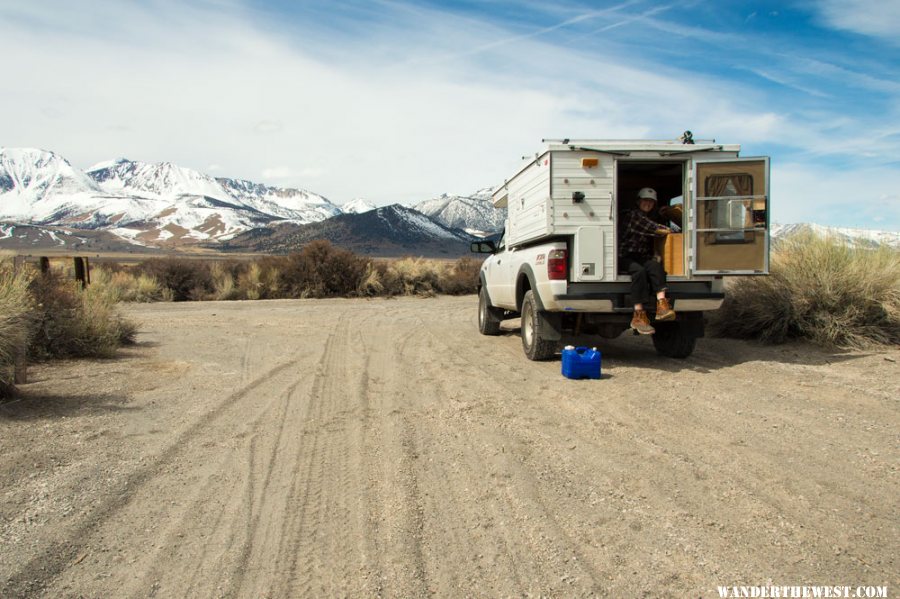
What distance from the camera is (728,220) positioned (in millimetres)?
8070

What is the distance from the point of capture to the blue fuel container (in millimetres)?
7750

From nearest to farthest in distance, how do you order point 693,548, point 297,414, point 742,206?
point 693,548, point 297,414, point 742,206

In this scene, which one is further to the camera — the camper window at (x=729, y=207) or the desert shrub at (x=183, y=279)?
the desert shrub at (x=183, y=279)

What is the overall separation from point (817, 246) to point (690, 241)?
3.63 meters

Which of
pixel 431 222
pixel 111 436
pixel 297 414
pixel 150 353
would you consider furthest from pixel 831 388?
pixel 431 222

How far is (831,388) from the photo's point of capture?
6938 mm

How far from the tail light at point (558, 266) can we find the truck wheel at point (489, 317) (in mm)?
3955

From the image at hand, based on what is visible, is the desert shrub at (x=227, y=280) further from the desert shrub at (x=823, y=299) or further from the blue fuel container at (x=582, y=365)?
the blue fuel container at (x=582, y=365)

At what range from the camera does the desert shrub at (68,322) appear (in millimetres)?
8906

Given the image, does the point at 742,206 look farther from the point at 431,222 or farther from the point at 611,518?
the point at 431,222

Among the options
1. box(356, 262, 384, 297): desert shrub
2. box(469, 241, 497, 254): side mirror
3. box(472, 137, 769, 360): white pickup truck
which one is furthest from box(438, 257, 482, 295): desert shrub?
box(472, 137, 769, 360): white pickup truck

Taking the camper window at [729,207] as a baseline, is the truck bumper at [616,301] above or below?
below

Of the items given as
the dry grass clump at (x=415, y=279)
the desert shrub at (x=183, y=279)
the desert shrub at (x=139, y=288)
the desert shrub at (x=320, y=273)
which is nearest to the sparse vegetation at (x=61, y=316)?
the desert shrub at (x=139, y=288)

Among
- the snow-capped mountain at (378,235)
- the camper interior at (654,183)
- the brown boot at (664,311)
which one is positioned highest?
the snow-capped mountain at (378,235)
